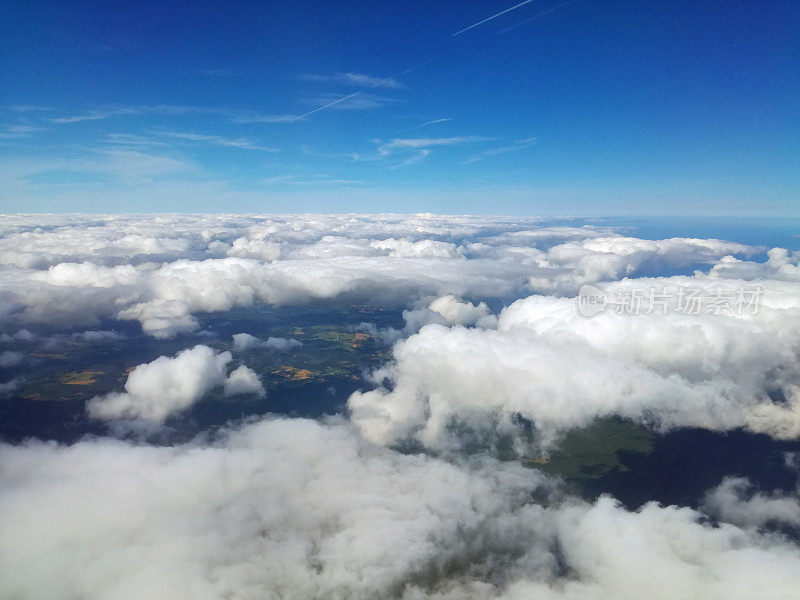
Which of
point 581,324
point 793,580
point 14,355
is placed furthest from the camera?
point 14,355

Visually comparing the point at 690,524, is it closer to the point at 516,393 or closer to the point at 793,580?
the point at 793,580

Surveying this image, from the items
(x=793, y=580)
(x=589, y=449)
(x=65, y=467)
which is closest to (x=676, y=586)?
(x=793, y=580)

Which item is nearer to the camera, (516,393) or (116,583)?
(116,583)

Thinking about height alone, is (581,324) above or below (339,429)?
above

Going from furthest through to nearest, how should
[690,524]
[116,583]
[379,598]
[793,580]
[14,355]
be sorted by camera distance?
[14,355] → [690,524] → [379,598] → [116,583] → [793,580]

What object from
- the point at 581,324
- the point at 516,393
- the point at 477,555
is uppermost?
the point at 581,324

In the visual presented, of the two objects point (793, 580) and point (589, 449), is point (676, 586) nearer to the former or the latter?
point (793, 580)
